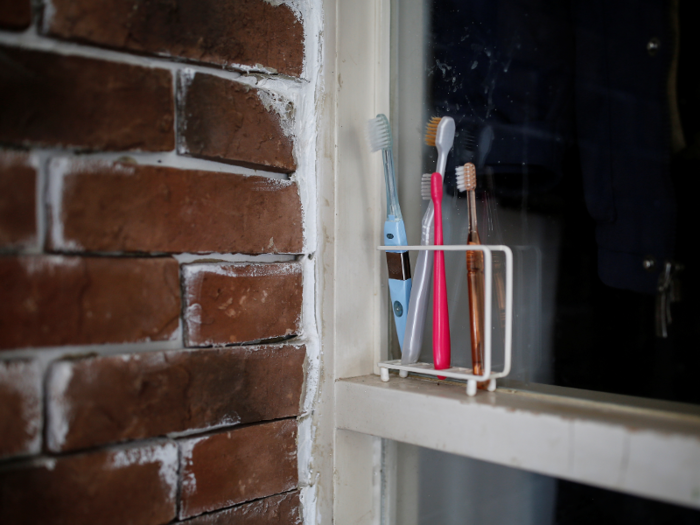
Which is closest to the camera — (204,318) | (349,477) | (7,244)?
(7,244)

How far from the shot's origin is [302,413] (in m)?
0.58

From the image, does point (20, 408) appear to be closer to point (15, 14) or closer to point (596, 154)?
point (15, 14)

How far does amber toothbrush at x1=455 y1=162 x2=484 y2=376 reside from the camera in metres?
0.53

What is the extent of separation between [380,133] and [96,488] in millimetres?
456

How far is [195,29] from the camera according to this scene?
498 mm

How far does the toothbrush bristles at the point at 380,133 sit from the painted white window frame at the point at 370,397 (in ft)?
0.08

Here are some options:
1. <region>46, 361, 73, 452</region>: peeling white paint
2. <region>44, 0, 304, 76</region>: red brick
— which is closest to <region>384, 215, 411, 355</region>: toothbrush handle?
<region>44, 0, 304, 76</region>: red brick

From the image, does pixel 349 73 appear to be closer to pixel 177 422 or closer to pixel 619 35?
pixel 619 35

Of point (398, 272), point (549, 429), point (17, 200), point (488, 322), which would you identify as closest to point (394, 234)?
point (398, 272)

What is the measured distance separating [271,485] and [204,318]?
196 millimetres

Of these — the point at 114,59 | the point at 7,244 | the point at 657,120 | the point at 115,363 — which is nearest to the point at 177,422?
the point at 115,363

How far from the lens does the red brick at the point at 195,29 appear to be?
434mm

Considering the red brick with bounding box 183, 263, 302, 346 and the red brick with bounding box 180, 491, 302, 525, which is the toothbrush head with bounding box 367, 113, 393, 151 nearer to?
the red brick with bounding box 183, 263, 302, 346

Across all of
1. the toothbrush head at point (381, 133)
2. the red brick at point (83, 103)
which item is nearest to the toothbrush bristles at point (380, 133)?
the toothbrush head at point (381, 133)
